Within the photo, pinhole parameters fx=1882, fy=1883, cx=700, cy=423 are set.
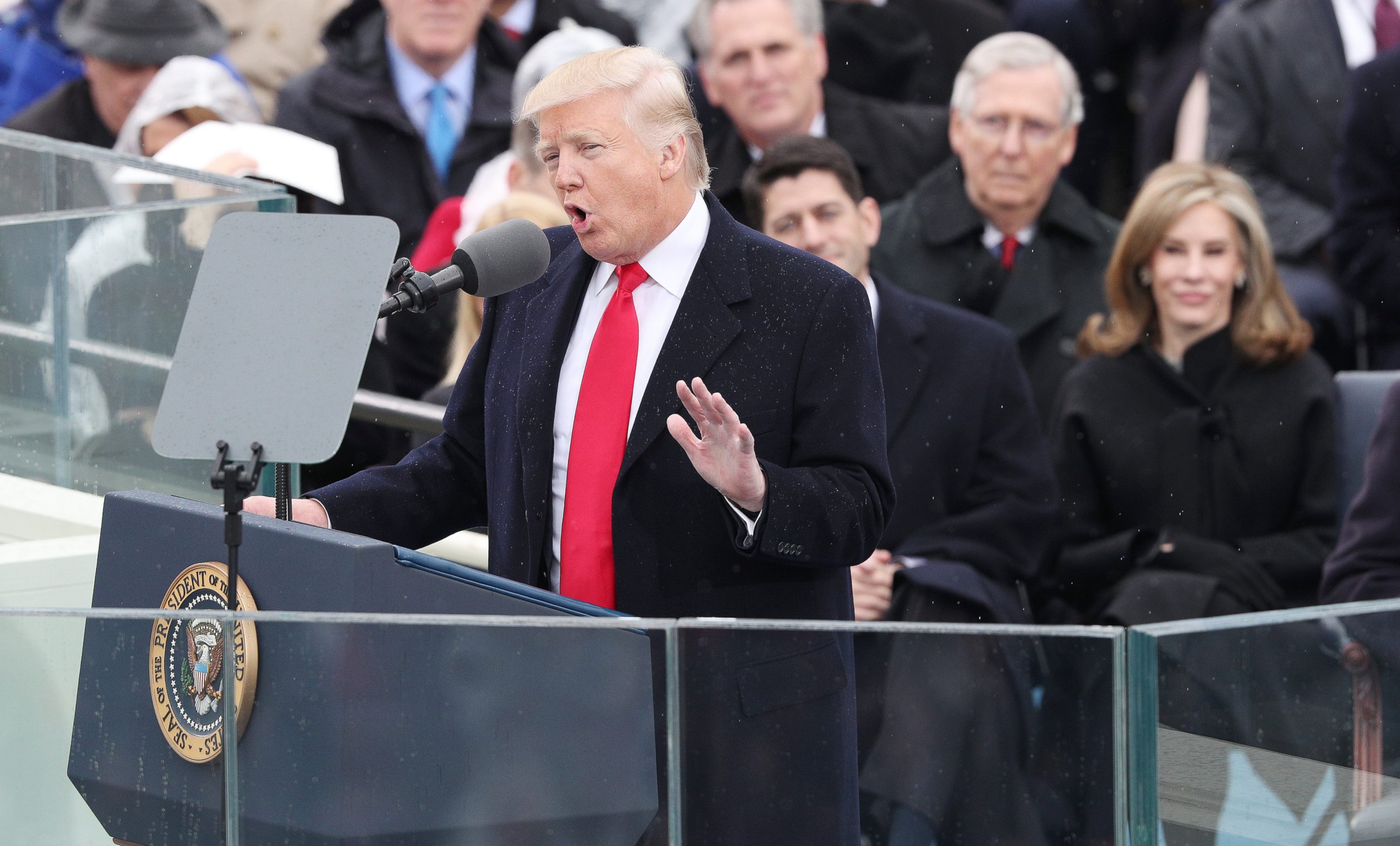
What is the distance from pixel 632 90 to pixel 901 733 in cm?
83

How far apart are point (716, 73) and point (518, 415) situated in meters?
3.03

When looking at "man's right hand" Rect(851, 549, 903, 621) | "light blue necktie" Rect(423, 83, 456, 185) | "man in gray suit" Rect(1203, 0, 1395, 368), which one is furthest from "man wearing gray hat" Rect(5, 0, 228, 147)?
"man in gray suit" Rect(1203, 0, 1395, 368)

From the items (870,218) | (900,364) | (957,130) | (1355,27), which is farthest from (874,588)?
(1355,27)

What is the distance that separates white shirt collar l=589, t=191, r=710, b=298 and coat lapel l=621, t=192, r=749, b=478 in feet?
0.06

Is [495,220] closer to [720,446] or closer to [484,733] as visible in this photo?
[720,446]

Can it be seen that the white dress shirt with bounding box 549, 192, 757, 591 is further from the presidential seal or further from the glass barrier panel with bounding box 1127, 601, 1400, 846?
the glass barrier panel with bounding box 1127, 601, 1400, 846

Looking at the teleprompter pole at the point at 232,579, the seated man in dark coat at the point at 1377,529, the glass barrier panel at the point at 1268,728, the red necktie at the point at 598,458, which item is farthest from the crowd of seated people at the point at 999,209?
the teleprompter pole at the point at 232,579

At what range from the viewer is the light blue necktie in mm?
5402

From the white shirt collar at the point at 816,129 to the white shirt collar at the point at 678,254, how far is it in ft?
9.26

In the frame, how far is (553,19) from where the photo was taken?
5902 mm

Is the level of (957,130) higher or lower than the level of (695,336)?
higher

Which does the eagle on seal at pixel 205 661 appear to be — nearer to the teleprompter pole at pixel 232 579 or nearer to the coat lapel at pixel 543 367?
the teleprompter pole at pixel 232 579

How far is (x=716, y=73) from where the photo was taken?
5176 mm

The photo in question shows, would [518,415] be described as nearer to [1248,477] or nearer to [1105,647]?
[1105,647]
